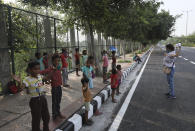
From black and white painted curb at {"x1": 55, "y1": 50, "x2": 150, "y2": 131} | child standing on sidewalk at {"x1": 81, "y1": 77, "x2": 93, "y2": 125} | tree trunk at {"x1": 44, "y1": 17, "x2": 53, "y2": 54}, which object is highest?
tree trunk at {"x1": 44, "y1": 17, "x2": 53, "y2": 54}

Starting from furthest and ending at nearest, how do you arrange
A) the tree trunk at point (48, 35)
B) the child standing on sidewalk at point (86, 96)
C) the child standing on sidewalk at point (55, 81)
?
1. the tree trunk at point (48, 35)
2. the child standing on sidewalk at point (86, 96)
3. the child standing on sidewalk at point (55, 81)

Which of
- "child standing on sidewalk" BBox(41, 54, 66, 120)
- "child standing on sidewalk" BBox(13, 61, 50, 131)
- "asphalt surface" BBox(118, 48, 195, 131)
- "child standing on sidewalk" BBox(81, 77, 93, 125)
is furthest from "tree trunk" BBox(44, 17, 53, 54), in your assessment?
"child standing on sidewalk" BBox(13, 61, 50, 131)

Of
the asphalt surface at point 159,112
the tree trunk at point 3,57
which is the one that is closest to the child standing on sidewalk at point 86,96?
the asphalt surface at point 159,112

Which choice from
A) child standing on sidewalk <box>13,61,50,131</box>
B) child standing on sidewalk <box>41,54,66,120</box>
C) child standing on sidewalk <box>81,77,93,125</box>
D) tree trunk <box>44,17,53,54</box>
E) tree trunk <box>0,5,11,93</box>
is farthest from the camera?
tree trunk <box>44,17,53,54</box>

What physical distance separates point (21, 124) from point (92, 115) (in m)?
1.64

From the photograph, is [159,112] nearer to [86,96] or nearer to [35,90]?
[86,96]

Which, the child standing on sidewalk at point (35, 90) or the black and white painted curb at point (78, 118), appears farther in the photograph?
the black and white painted curb at point (78, 118)

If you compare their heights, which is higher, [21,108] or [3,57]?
[3,57]

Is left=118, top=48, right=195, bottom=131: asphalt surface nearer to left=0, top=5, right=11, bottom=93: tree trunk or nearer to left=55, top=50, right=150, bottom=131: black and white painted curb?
left=55, top=50, right=150, bottom=131: black and white painted curb

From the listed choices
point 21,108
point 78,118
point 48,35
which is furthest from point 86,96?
point 48,35

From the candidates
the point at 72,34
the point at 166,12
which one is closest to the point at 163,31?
the point at 166,12

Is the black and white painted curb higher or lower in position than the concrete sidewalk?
higher

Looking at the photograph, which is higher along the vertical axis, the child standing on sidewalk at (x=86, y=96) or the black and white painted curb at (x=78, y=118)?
the child standing on sidewalk at (x=86, y=96)

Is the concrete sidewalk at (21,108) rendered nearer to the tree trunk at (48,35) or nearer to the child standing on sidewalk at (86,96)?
the child standing on sidewalk at (86,96)
